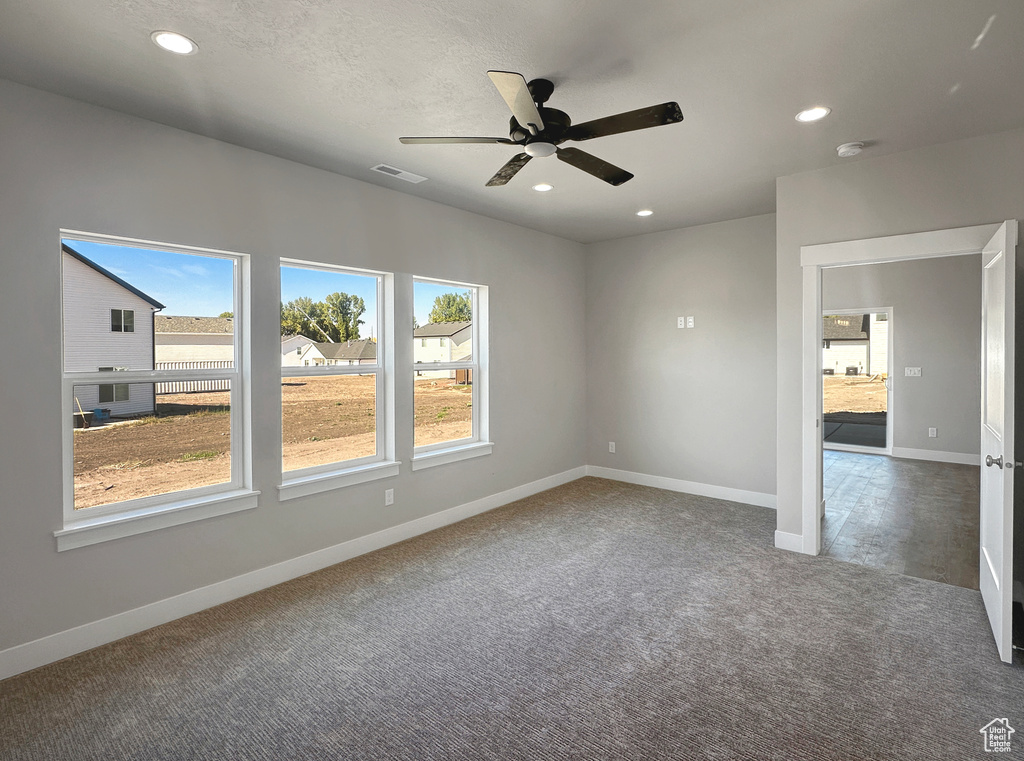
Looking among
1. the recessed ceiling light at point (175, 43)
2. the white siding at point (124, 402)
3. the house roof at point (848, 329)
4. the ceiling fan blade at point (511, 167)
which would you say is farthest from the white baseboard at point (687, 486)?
the house roof at point (848, 329)

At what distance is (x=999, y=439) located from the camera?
8.43ft

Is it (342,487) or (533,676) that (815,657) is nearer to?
(533,676)

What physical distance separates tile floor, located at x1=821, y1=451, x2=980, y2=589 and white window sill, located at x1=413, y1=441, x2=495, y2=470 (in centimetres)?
275

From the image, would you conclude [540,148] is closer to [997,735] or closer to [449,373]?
[449,373]

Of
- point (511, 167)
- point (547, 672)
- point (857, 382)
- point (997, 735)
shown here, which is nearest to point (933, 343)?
point (857, 382)

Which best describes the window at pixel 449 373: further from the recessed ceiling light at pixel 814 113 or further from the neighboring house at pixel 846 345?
the neighboring house at pixel 846 345

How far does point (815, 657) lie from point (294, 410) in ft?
10.8

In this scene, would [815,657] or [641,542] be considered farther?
[641,542]

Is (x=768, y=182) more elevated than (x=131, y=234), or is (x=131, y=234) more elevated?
(x=768, y=182)

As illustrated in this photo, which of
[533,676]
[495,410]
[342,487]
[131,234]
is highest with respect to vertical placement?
[131,234]

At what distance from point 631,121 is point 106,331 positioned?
277 centimetres

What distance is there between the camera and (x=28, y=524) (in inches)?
95.3

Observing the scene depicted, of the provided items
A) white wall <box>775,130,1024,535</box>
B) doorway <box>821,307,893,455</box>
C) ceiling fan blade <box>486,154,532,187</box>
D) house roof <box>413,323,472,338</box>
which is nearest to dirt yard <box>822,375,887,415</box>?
doorway <box>821,307,893,455</box>

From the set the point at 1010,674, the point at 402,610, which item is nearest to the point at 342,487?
the point at 402,610
